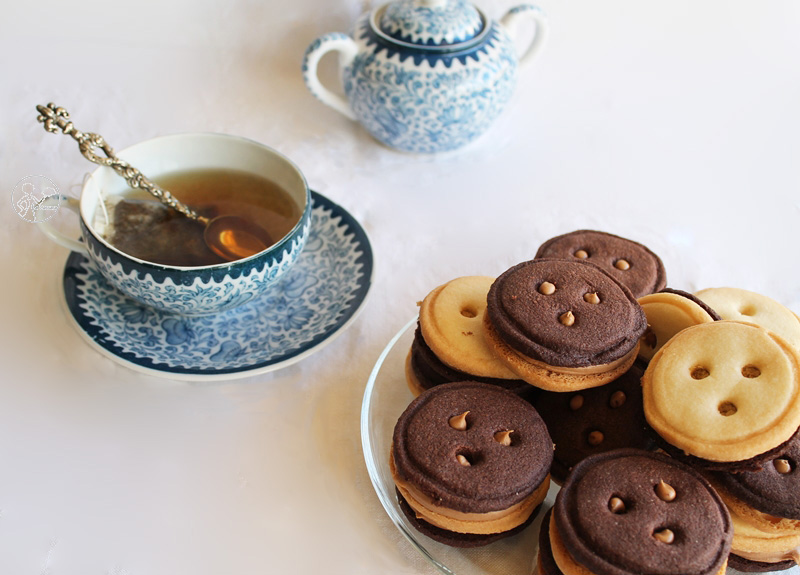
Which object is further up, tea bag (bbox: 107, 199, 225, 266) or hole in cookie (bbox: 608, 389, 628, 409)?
hole in cookie (bbox: 608, 389, 628, 409)

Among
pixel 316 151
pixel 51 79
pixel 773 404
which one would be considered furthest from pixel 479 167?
pixel 51 79

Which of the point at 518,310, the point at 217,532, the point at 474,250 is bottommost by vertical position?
the point at 217,532

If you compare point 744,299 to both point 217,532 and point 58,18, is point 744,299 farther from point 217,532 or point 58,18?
point 58,18

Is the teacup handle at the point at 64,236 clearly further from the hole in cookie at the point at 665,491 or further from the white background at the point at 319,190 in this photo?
the hole in cookie at the point at 665,491

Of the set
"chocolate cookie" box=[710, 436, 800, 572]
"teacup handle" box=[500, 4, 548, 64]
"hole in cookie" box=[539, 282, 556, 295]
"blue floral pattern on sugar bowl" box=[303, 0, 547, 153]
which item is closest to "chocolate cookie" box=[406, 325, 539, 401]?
"hole in cookie" box=[539, 282, 556, 295]

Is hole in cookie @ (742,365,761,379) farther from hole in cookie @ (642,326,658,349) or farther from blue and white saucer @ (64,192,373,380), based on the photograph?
blue and white saucer @ (64,192,373,380)

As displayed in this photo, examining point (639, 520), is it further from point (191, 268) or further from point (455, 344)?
point (191, 268)

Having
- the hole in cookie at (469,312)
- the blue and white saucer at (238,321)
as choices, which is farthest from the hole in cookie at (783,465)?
the blue and white saucer at (238,321)
